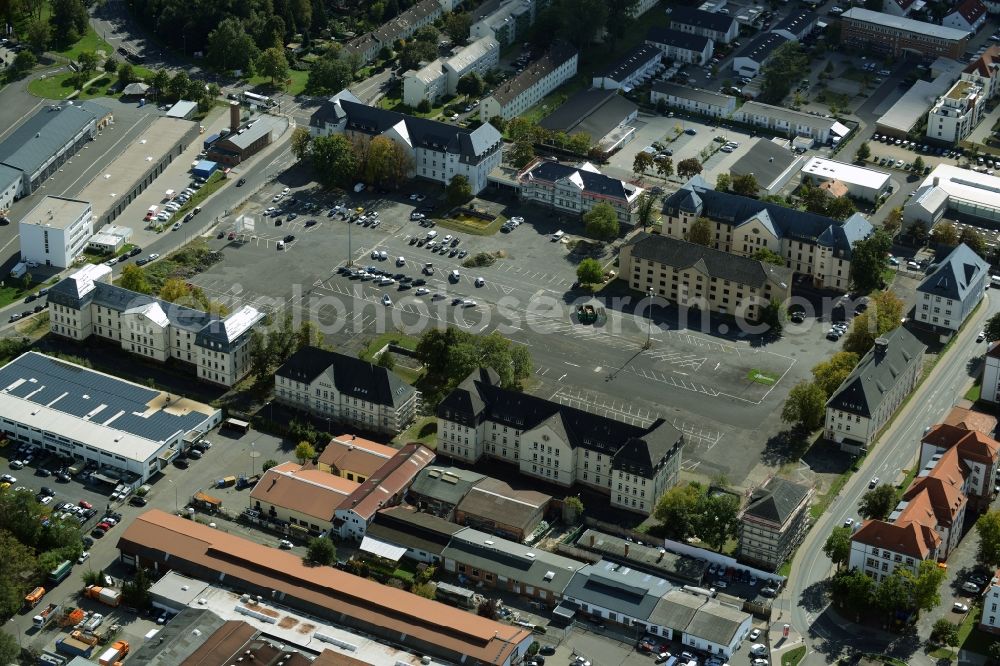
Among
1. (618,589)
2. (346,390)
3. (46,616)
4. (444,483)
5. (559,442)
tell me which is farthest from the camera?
(346,390)

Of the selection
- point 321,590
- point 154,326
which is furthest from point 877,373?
point 154,326

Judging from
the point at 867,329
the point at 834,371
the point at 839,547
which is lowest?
the point at 867,329

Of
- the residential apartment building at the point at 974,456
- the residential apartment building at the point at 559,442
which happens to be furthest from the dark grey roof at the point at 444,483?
the residential apartment building at the point at 974,456

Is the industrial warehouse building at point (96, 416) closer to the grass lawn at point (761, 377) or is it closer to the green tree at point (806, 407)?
the grass lawn at point (761, 377)

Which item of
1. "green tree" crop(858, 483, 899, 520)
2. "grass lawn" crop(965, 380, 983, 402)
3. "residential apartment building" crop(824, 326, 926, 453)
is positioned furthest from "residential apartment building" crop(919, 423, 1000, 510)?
"grass lawn" crop(965, 380, 983, 402)

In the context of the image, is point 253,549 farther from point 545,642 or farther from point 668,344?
point 668,344

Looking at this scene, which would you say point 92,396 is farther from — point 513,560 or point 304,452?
point 513,560

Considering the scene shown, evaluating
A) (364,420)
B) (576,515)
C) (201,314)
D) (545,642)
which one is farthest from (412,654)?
(201,314)
